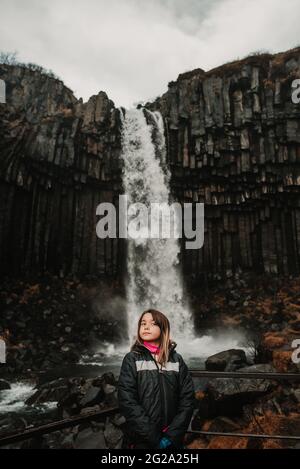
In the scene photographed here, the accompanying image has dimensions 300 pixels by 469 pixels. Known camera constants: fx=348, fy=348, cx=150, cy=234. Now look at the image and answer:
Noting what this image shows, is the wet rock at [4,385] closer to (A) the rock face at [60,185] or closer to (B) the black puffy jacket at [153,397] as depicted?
(A) the rock face at [60,185]

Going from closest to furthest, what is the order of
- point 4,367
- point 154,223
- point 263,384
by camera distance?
1. point 263,384
2. point 4,367
3. point 154,223

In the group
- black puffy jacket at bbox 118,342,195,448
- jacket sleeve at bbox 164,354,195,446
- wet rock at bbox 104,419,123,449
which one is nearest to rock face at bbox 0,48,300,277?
wet rock at bbox 104,419,123,449

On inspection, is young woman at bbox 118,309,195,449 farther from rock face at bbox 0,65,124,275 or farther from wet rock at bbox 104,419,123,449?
rock face at bbox 0,65,124,275

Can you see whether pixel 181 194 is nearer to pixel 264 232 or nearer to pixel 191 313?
pixel 264 232

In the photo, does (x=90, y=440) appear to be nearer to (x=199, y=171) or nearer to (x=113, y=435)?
(x=113, y=435)

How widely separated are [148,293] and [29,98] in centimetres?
3013

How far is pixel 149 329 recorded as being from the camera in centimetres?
344

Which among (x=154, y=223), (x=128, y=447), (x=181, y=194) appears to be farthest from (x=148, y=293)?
(x=128, y=447)

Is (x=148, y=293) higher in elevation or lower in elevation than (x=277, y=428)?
higher

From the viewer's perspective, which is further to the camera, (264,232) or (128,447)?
(264,232)

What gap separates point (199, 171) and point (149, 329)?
21402mm

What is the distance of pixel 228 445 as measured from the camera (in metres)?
6.08

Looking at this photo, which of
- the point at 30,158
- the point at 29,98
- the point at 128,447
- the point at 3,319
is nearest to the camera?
the point at 128,447

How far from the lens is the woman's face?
135 inches
